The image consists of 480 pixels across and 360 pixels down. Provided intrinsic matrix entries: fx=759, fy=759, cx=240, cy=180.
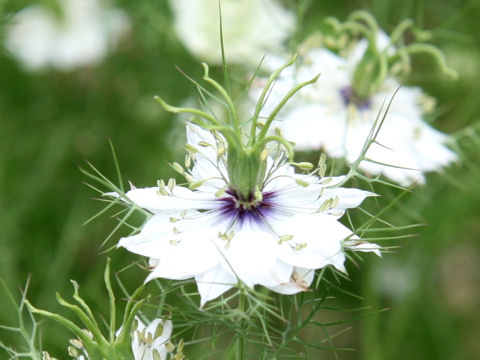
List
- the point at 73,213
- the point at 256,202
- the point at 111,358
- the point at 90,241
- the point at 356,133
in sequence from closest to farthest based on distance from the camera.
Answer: the point at 111,358
the point at 256,202
the point at 356,133
the point at 73,213
the point at 90,241

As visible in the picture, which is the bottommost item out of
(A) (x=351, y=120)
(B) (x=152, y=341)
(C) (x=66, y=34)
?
(B) (x=152, y=341)

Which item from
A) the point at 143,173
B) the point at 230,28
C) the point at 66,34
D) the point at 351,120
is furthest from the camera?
the point at 66,34

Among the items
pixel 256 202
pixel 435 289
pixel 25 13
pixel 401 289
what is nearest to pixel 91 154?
pixel 25 13

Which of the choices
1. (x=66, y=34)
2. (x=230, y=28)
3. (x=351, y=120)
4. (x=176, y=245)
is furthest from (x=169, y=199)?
(x=66, y=34)

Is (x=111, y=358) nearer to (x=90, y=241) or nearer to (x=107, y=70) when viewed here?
(x=90, y=241)

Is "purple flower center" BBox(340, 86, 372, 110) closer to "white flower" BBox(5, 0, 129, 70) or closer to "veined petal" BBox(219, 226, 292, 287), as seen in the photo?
"veined petal" BBox(219, 226, 292, 287)

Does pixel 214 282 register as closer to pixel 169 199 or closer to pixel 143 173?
pixel 169 199

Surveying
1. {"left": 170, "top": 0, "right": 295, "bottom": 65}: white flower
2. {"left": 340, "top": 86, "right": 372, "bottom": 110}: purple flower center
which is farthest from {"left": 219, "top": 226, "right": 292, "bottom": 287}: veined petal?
{"left": 170, "top": 0, "right": 295, "bottom": 65}: white flower
